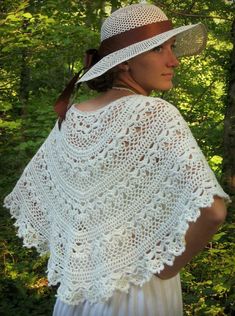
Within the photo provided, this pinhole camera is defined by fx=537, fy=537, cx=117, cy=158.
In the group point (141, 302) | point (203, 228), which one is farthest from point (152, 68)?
point (141, 302)

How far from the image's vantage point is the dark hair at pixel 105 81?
1.83 meters

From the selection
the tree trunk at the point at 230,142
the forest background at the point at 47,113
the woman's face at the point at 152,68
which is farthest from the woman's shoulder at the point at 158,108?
the tree trunk at the point at 230,142

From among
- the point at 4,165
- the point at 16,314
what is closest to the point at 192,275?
the point at 16,314

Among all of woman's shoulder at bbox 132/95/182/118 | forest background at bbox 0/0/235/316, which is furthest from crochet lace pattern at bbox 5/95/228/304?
forest background at bbox 0/0/235/316

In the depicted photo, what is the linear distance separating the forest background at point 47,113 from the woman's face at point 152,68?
178 centimetres

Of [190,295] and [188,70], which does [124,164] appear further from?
A: [188,70]

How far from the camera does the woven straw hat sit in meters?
1.76

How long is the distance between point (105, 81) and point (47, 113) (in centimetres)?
429

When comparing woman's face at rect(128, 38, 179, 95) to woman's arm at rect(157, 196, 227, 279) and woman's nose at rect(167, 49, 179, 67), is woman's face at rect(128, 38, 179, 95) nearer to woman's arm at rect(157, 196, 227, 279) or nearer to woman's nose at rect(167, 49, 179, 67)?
woman's nose at rect(167, 49, 179, 67)

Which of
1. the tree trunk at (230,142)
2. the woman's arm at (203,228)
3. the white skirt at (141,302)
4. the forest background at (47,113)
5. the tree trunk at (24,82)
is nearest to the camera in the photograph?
the woman's arm at (203,228)

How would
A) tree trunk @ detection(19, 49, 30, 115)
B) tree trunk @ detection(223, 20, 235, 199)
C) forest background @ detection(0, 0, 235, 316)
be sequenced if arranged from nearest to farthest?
forest background @ detection(0, 0, 235, 316), tree trunk @ detection(223, 20, 235, 199), tree trunk @ detection(19, 49, 30, 115)

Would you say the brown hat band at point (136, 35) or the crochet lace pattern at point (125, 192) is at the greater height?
the brown hat band at point (136, 35)

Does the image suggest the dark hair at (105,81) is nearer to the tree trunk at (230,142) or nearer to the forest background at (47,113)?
the forest background at (47,113)

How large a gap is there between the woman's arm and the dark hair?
0.55m
